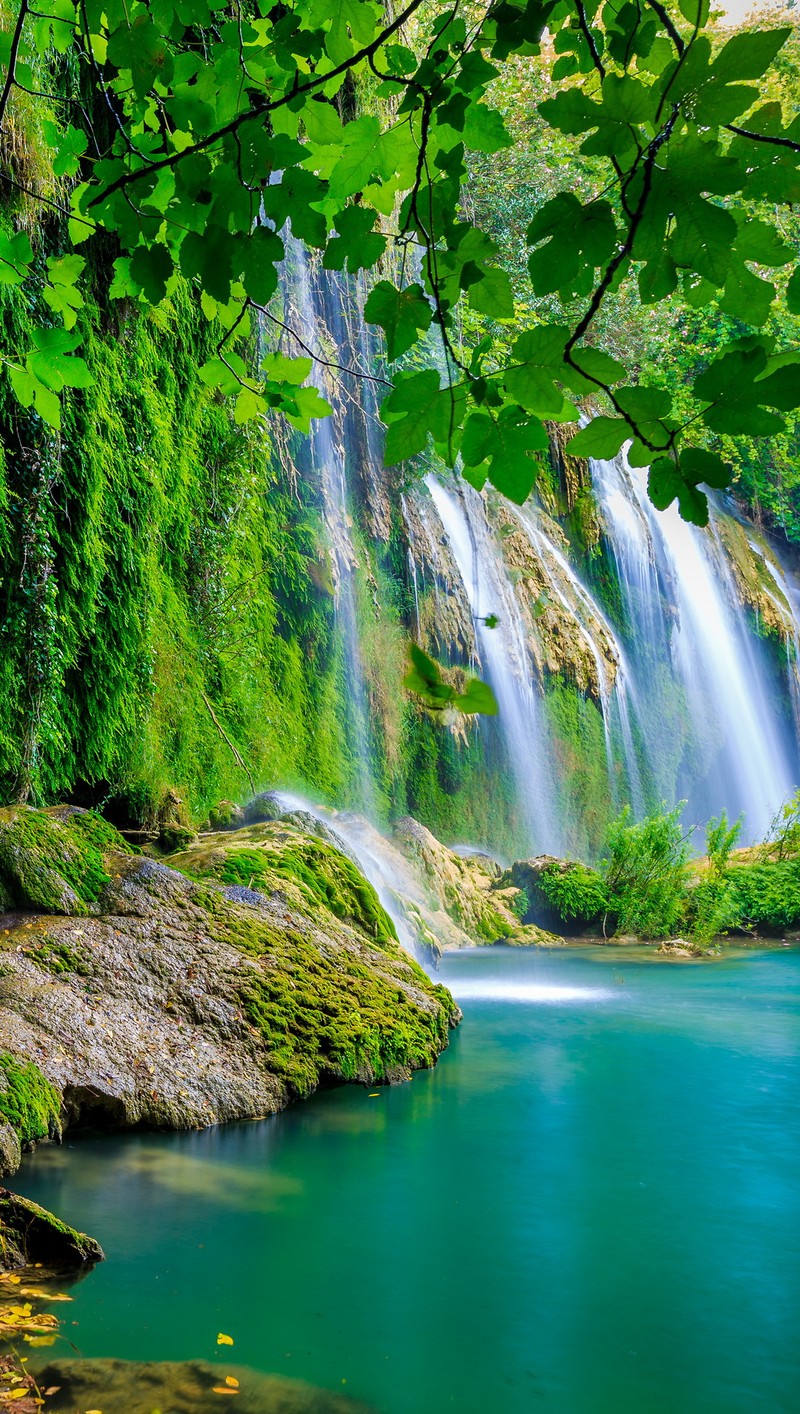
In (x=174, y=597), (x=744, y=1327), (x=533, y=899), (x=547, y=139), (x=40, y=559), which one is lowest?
(x=744, y=1327)

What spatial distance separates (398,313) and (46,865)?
12.4 ft

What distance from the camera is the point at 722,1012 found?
7137mm

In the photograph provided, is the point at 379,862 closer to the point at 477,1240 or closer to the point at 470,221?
the point at 477,1240

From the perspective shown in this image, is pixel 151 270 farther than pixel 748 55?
Yes

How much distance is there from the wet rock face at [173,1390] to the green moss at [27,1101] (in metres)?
1.23

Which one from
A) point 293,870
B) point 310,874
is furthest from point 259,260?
point 310,874

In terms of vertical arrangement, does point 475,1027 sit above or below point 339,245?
below

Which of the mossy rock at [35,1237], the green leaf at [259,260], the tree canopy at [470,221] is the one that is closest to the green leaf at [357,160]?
the tree canopy at [470,221]

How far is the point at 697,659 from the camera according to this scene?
17812 millimetres

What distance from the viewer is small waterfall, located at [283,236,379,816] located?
36.8ft

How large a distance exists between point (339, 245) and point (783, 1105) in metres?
4.87

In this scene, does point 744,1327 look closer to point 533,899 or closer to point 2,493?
point 2,493

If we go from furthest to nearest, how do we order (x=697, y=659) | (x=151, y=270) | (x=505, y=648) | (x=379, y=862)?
(x=697, y=659)
(x=505, y=648)
(x=379, y=862)
(x=151, y=270)

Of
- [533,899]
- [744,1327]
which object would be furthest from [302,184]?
[533,899]
